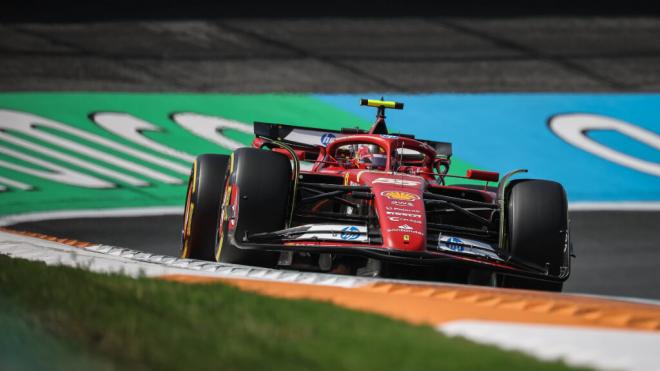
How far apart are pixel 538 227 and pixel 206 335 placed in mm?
4452

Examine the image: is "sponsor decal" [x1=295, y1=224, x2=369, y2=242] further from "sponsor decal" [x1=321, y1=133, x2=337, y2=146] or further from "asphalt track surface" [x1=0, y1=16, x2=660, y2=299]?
"asphalt track surface" [x1=0, y1=16, x2=660, y2=299]

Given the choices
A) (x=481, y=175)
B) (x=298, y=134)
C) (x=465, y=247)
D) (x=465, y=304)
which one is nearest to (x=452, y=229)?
(x=465, y=247)

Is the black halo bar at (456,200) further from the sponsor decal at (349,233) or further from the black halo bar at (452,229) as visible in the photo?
the sponsor decal at (349,233)

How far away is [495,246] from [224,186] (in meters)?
2.15

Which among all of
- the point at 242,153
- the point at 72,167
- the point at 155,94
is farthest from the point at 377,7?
the point at 242,153

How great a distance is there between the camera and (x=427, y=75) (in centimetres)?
1770

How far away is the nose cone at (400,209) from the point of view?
24.7 ft

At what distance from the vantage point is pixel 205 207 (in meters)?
9.16

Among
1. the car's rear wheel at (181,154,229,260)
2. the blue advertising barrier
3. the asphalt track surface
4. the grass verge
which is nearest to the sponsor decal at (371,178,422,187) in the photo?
the car's rear wheel at (181,154,229,260)

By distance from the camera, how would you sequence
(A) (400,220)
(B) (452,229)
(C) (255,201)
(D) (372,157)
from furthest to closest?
(D) (372,157), (B) (452,229), (C) (255,201), (A) (400,220)

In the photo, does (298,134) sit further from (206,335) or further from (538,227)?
(206,335)

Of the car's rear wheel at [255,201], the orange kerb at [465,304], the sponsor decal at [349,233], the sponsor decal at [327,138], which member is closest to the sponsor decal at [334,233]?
the sponsor decal at [349,233]

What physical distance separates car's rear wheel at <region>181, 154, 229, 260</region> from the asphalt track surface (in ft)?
25.7

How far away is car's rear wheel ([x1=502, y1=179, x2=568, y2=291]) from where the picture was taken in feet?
27.1
